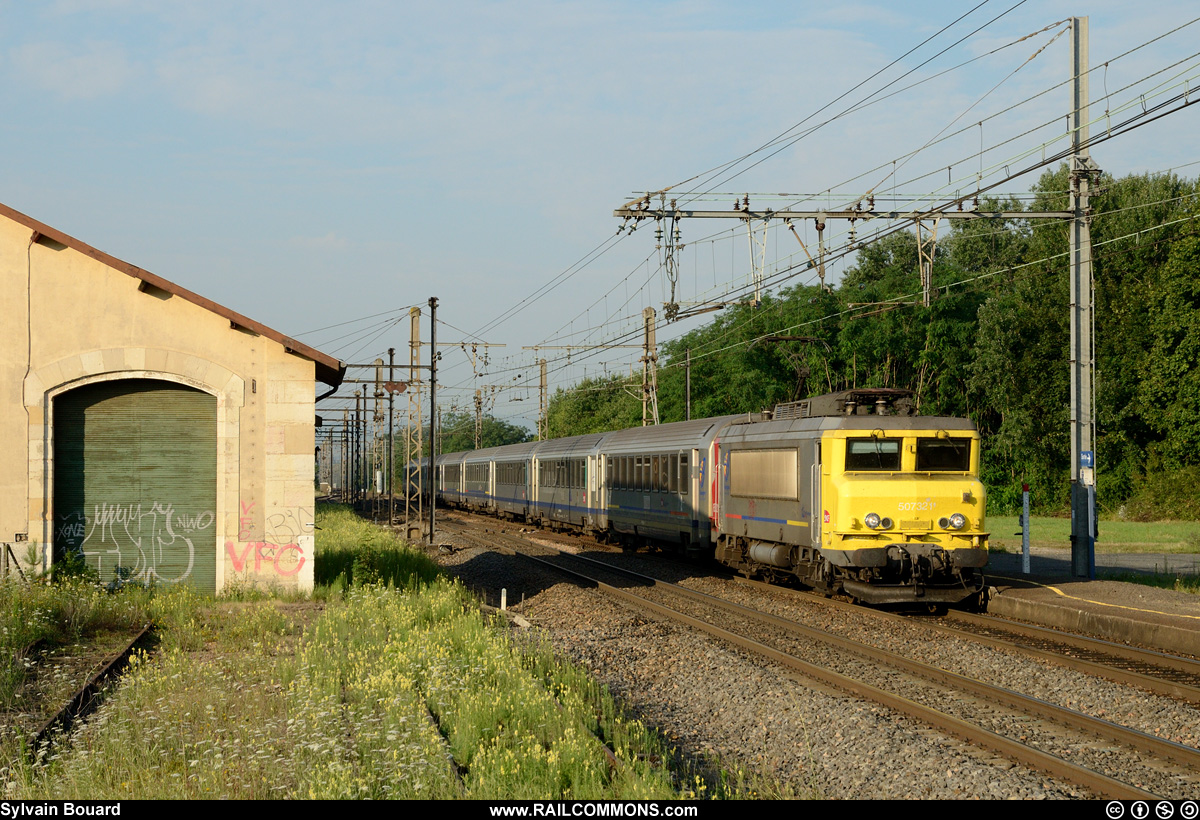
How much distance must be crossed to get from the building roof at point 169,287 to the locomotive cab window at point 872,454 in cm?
845

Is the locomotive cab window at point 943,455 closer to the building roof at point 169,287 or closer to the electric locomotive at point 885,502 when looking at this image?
the electric locomotive at point 885,502

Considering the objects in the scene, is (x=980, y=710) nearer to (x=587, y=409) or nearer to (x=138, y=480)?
(x=138, y=480)

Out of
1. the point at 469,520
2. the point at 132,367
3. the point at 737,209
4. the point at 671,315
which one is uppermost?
the point at 737,209

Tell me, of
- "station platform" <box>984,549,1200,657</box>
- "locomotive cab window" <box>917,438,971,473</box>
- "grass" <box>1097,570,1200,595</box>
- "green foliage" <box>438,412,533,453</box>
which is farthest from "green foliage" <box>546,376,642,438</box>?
"locomotive cab window" <box>917,438,971,473</box>

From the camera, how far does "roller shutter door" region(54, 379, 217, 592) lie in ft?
54.1

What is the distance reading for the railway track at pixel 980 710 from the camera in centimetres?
779

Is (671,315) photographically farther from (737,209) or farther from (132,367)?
(132,367)

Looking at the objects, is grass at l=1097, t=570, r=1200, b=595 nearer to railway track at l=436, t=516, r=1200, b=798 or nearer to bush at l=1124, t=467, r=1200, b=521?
railway track at l=436, t=516, r=1200, b=798

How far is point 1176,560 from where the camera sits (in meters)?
26.6

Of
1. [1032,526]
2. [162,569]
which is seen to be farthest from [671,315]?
[1032,526]

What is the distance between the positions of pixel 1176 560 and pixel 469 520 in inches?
1253

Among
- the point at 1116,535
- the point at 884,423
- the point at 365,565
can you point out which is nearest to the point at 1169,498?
the point at 1116,535

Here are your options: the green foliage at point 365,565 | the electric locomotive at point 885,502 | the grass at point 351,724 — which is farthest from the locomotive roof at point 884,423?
the green foliage at point 365,565
